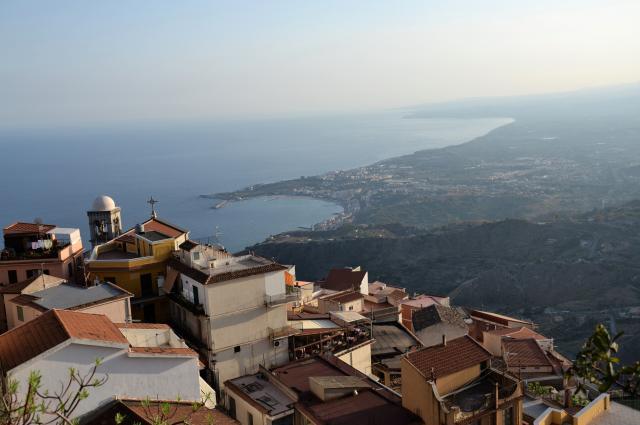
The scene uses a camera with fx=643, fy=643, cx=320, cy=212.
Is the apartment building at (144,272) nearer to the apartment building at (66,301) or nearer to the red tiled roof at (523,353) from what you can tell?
the apartment building at (66,301)

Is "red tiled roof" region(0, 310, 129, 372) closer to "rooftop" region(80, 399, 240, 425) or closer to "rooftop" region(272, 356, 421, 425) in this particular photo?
"rooftop" region(80, 399, 240, 425)

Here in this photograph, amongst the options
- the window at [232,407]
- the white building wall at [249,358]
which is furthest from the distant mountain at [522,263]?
the window at [232,407]

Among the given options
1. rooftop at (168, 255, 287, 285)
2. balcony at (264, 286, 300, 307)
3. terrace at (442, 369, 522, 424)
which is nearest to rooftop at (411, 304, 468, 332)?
balcony at (264, 286, 300, 307)

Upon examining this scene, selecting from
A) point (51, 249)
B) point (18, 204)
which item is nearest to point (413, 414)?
point (51, 249)

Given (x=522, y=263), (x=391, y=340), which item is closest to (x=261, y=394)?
(x=391, y=340)

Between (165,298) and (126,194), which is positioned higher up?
(165,298)

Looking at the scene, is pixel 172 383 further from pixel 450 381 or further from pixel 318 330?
pixel 318 330
